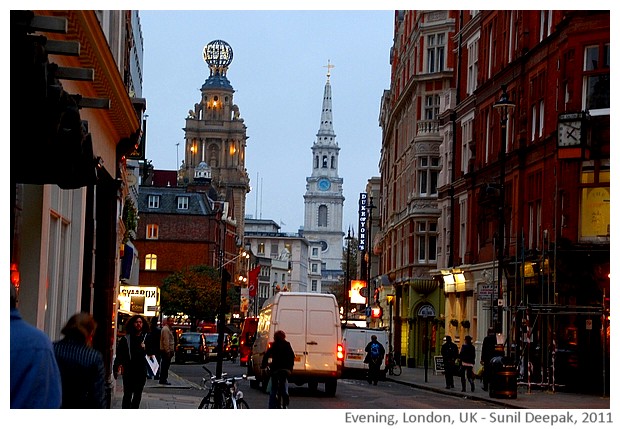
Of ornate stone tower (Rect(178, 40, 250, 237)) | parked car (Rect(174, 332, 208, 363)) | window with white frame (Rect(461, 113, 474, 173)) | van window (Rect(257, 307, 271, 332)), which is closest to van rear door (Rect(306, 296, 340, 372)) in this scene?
van window (Rect(257, 307, 271, 332))

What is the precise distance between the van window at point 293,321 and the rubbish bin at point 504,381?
190 inches

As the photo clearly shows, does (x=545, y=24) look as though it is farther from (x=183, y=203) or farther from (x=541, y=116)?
(x=183, y=203)

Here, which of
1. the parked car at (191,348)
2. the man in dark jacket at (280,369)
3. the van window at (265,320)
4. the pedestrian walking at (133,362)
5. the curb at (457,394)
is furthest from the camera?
the parked car at (191,348)

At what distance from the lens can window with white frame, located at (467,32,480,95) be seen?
5083 centimetres

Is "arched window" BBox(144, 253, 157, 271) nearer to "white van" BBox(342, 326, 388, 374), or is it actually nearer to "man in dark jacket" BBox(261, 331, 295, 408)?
"white van" BBox(342, 326, 388, 374)

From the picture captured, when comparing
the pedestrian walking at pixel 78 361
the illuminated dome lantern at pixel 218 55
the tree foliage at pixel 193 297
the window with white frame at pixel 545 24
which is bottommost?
the pedestrian walking at pixel 78 361

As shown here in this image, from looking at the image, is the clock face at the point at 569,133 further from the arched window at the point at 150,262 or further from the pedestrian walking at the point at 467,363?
the arched window at the point at 150,262

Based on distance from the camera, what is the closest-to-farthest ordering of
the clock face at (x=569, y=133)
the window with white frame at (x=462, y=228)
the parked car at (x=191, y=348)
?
the clock face at (x=569, y=133), the window with white frame at (x=462, y=228), the parked car at (x=191, y=348)

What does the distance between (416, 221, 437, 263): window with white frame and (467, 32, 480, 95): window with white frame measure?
12026 millimetres

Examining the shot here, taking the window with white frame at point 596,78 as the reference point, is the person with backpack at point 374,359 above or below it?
below

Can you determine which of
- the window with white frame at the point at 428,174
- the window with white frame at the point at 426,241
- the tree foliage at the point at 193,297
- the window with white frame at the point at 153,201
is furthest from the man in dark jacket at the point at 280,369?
the window with white frame at the point at 153,201

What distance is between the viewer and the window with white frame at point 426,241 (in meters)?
62.8
